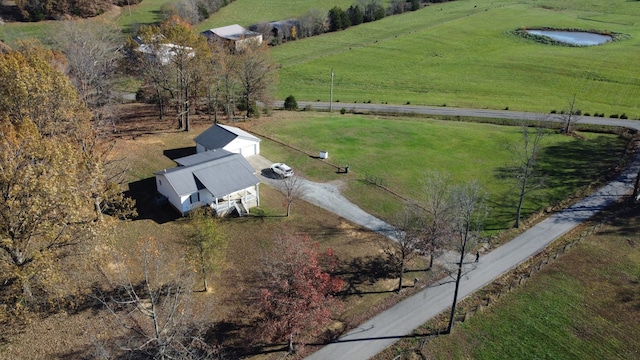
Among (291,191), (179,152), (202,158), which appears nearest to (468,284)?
(291,191)

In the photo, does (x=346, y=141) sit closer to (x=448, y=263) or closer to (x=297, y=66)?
(x=448, y=263)

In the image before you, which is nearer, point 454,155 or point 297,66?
point 454,155

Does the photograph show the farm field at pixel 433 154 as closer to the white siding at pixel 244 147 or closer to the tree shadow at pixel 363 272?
the tree shadow at pixel 363 272

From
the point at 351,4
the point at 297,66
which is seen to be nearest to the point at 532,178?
the point at 297,66

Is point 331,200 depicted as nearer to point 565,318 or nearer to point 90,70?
point 565,318

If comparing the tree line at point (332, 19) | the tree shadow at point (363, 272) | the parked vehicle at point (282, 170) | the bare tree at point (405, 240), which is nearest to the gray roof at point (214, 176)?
the parked vehicle at point (282, 170)

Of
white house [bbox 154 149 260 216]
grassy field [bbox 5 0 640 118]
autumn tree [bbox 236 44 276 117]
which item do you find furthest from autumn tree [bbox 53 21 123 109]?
grassy field [bbox 5 0 640 118]
